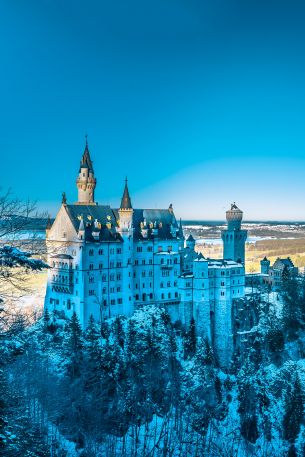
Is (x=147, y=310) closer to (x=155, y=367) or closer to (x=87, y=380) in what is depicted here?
(x=155, y=367)

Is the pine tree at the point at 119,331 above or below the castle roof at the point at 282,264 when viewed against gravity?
below

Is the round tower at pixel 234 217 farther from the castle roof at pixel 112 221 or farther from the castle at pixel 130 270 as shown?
the castle roof at pixel 112 221

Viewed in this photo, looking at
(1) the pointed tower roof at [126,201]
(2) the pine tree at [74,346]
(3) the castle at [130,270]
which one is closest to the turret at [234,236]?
(3) the castle at [130,270]

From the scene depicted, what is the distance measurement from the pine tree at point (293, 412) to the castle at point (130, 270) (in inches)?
512

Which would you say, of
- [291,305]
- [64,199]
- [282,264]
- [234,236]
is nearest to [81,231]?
[64,199]

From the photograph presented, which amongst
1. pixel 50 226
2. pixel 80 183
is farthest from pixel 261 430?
pixel 80 183

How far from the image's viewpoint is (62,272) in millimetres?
76188

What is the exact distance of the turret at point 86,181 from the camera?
8800 cm

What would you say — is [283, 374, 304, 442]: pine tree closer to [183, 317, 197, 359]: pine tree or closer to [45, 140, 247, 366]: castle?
[45, 140, 247, 366]: castle

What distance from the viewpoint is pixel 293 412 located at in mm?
68375

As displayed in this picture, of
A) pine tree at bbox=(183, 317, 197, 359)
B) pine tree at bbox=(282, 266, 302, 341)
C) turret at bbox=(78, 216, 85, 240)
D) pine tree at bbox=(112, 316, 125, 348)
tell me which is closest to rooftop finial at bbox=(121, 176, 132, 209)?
turret at bbox=(78, 216, 85, 240)

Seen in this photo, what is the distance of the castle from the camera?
247 feet

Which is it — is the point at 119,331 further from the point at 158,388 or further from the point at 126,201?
the point at 126,201

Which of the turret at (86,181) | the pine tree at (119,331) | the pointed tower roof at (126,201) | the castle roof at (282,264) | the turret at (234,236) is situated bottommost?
the pine tree at (119,331)
